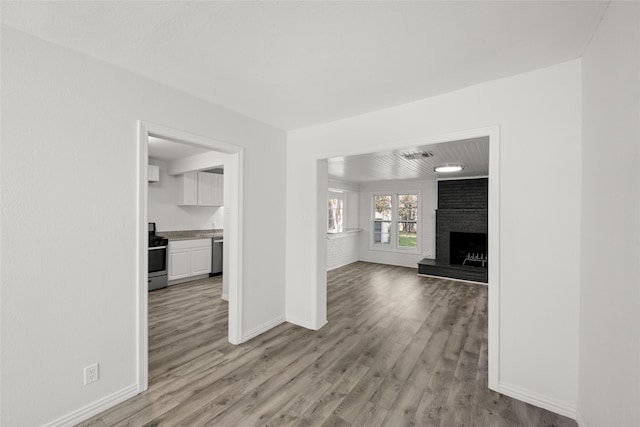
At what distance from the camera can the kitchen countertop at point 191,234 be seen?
580cm

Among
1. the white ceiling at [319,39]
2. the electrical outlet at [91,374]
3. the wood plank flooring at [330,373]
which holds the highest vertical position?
the white ceiling at [319,39]

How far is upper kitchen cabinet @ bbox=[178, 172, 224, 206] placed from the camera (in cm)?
581

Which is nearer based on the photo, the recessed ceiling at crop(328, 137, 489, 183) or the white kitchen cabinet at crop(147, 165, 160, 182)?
the recessed ceiling at crop(328, 137, 489, 183)

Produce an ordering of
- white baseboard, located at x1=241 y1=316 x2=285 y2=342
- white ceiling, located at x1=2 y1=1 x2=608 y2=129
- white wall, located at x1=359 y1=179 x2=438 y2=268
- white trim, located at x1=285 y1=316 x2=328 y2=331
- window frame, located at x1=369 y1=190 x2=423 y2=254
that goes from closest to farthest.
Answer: white ceiling, located at x1=2 y1=1 x2=608 y2=129 → white baseboard, located at x1=241 y1=316 x2=285 y2=342 → white trim, located at x1=285 y1=316 x2=328 y2=331 → white wall, located at x1=359 y1=179 x2=438 y2=268 → window frame, located at x1=369 y1=190 x2=423 y2=254

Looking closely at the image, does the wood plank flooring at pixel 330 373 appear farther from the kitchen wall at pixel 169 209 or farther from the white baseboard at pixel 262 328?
the kitchen wall at pixel 169 209

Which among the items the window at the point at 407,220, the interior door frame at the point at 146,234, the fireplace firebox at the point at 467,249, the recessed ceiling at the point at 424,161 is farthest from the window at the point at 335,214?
the interior door frame at the point at 146,234

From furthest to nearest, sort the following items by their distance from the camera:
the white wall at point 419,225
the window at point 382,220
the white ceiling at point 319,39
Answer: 1. the window at point 382,220
2. the white wall at point 419,225
3. the white ceiling at point 319,39

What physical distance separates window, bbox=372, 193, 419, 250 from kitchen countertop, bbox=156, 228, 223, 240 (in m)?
4.50

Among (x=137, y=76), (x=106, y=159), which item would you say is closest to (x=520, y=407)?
(x=106, y=159)

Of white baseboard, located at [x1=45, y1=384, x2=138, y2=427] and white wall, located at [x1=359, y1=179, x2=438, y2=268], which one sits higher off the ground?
white wall, located at [x1=359, y1=179, x2=438, y2=268]

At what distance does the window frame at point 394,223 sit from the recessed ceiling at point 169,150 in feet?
16.7

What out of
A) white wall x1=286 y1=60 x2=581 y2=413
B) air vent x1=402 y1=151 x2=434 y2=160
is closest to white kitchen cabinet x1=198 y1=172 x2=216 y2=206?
air vent x1=402 y1=151 x2=434 y2=160

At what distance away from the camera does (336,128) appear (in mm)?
3221

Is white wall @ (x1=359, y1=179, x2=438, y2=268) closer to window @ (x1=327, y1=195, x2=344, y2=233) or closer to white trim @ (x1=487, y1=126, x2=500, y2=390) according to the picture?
window @ (x1=327, y1=195, x2=344, y2=233)
